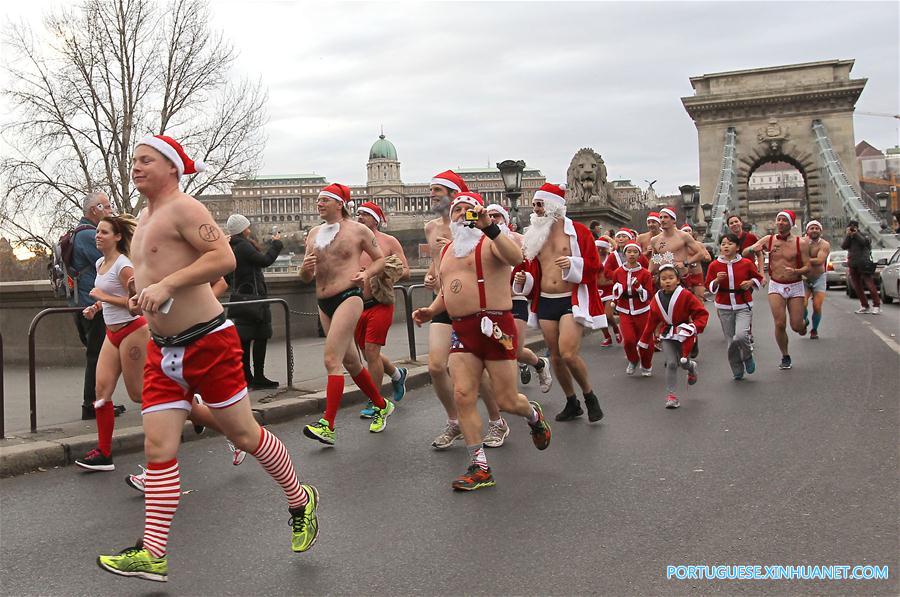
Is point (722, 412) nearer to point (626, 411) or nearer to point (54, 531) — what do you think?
point (626, 411)

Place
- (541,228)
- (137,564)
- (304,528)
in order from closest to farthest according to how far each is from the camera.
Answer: (137,564) → (304,528) → (541,228)

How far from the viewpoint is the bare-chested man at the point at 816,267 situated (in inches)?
496

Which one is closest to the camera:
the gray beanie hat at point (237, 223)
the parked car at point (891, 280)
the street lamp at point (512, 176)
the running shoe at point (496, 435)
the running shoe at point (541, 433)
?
the running shoe at point (541, 433)

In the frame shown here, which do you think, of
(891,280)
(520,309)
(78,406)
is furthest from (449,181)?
(891,280)

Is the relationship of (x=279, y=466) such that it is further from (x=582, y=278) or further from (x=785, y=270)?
(x=785, y=270)

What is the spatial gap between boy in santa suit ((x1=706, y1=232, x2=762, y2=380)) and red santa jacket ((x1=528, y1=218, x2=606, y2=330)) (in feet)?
9.59

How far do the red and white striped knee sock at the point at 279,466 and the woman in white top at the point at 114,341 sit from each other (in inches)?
83.9

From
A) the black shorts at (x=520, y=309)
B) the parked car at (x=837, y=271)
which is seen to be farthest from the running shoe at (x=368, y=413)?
the parked car at (x=837, y=271)

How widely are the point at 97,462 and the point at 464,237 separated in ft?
9.84

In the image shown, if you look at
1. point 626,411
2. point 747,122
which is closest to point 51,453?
point 626,411

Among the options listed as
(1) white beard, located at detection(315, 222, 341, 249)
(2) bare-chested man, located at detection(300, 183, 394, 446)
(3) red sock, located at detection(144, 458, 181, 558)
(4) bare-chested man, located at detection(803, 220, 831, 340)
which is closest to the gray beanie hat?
(2) bare-chested man, located at detection(300, 183, 394, 446)

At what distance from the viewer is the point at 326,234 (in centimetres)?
757

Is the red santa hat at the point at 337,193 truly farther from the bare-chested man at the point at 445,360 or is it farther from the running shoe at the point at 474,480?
the running shoe at the point at 474,480

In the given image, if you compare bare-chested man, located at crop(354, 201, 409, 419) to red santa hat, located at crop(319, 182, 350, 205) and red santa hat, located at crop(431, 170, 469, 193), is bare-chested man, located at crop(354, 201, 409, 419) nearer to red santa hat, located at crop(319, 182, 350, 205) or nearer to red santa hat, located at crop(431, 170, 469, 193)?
red santa hat, located at crop(319, 182, 350, 205)
